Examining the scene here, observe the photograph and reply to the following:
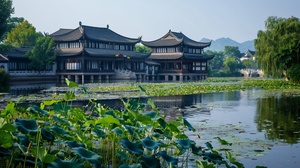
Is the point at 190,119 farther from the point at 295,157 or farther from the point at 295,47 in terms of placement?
the point at 295,47

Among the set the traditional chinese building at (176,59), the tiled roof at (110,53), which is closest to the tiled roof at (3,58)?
the tiled roof at (110,53)

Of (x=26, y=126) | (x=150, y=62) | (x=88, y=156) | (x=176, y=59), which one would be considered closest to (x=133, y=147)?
(x=88, y=156)

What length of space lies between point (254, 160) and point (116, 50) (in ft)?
136

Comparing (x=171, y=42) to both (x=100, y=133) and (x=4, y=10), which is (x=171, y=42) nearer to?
(x=4, y=10)

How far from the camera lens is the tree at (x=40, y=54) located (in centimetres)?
3772

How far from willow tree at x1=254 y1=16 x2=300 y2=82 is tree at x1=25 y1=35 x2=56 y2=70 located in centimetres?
2110

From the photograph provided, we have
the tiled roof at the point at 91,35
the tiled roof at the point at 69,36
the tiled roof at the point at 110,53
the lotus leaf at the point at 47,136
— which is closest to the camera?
the lotus leaf at the point at 47,136

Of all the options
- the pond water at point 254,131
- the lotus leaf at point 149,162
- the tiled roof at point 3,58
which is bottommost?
the pond water at point 254,131

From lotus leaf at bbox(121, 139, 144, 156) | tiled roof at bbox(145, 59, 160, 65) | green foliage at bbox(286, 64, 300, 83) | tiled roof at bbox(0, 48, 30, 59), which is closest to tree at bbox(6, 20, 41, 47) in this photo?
tiled roof at bbox(0, 48, 30, 59)

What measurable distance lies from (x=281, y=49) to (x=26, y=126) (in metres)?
30.0

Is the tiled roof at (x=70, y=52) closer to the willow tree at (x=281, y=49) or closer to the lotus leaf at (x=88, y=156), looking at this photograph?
the willow tree at (x=281, y=49)

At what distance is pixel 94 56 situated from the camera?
41938 mm

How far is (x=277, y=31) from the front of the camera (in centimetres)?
3450

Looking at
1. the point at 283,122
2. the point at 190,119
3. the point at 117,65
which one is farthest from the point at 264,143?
the point at 117,65
